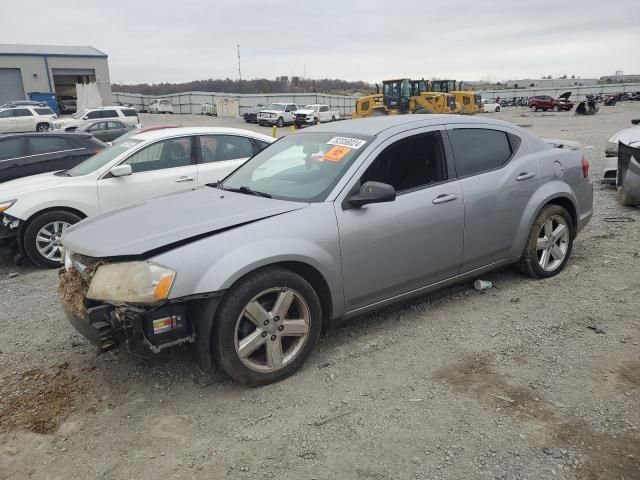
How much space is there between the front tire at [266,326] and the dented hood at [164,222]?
1.41 ft

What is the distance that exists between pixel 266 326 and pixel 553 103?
54065 mm

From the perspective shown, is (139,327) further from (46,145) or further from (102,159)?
(46,145)

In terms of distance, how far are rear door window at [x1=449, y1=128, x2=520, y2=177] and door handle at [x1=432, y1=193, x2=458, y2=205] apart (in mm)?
243

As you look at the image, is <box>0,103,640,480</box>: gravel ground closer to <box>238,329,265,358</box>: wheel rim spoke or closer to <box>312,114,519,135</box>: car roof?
<box>238,329,265,358</box>: wheel rim spoke

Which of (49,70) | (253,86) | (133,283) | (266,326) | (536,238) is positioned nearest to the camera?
(133,283)

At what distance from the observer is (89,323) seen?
3045 mm

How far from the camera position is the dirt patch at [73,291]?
10.5 feet

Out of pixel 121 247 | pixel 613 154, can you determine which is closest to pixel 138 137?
pixel 121 247

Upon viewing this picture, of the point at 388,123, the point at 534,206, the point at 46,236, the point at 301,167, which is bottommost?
the point at 46,236

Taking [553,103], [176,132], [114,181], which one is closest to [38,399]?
[114,181]

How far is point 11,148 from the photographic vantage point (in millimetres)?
8617

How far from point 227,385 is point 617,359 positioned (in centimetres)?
263

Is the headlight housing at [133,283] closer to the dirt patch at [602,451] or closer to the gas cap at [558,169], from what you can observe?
the dirt patch at [602,451]

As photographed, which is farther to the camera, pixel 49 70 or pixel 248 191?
pixel 49 70
